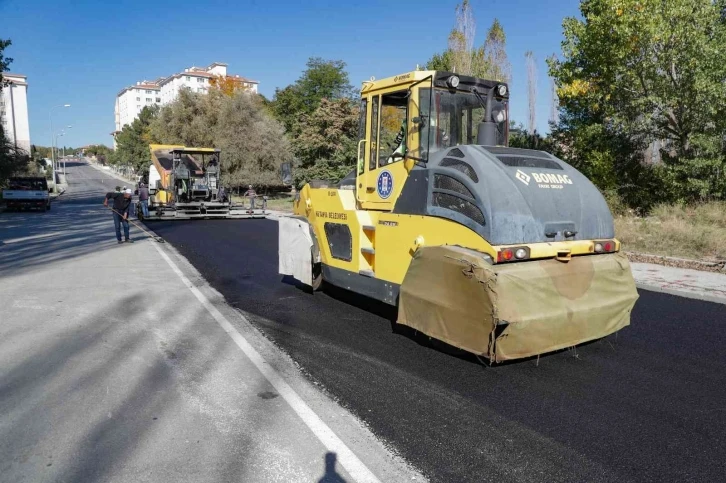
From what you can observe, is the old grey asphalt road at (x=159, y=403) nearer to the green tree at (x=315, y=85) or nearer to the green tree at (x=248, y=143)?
the green tree at (x=248, y=143)

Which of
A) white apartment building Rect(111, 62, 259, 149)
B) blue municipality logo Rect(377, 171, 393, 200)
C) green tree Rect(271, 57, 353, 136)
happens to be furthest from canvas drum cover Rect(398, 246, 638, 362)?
white apartment building Rect(111, 62, 259, 149)

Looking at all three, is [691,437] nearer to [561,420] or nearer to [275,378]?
[561,420]

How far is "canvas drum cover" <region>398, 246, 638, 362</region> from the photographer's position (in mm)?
4418

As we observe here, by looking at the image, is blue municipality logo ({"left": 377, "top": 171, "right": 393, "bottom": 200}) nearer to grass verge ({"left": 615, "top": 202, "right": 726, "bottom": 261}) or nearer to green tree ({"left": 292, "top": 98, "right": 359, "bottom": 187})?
grass verge ({"left": 615, "top": 202, "right": 726, "bottom": 261})

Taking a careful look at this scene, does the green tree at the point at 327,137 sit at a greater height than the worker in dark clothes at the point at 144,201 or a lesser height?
greater

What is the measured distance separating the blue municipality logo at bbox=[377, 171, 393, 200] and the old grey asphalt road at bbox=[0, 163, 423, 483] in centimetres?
222

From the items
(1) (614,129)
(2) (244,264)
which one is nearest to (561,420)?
(2) (244,264)

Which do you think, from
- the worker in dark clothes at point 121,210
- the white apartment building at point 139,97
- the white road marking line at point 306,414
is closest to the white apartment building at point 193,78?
the white apartment building at point 139,97

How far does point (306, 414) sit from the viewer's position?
4012 mm

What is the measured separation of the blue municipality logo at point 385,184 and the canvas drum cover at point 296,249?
180 cm

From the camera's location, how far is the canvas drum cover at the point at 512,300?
4418 mm

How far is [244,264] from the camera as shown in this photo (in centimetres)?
1106

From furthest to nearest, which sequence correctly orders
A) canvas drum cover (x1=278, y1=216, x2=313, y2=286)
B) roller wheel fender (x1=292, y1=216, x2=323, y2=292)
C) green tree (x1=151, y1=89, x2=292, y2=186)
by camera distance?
green tree (x1=151, y1=89, x2=292, y2=186) < canvas drum cover (x1=278, y1=216, x2=313, y2=286) < roller wheel fender (x1=292, y1=216, x2=323, y2=292)

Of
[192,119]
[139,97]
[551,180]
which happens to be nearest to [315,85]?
[192,119]
